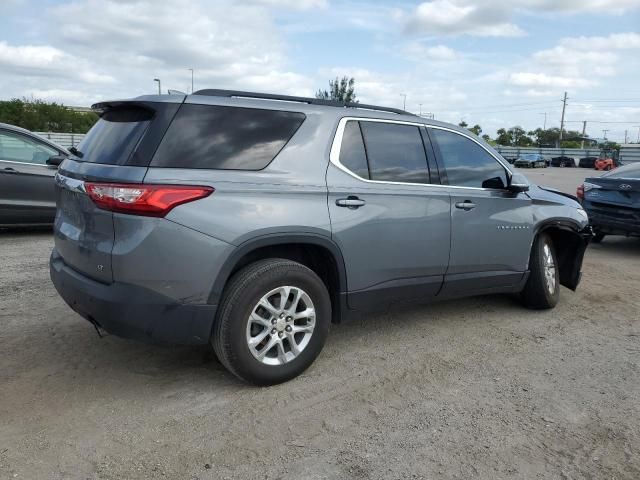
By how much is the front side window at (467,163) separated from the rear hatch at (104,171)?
215 centimetres

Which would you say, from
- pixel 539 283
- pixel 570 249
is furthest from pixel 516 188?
pixel 570 249

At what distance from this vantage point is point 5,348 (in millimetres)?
3975

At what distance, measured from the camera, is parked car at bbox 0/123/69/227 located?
781cm

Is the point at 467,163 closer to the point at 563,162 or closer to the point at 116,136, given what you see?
the point at 116,136

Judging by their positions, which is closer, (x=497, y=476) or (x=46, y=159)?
(x=497, y=476)

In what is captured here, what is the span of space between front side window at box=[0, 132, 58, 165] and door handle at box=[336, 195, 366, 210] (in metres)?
6.17

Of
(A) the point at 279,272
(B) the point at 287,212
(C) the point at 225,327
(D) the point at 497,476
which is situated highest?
(B) the point at 287,212

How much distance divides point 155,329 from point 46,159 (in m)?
6.18

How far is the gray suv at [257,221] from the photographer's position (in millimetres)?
3064

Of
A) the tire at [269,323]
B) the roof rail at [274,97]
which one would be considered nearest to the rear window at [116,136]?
the roof rail at [274,97]

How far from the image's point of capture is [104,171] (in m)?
3.17

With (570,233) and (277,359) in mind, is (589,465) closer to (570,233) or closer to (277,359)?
(277,359)

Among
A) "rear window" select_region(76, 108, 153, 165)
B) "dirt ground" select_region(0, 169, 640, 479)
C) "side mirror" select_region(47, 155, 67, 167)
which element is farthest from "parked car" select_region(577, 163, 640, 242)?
"side mirror" select_region(47, 155, 67, 167)

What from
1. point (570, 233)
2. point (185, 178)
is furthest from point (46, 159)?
Answer: point (570, 233)
